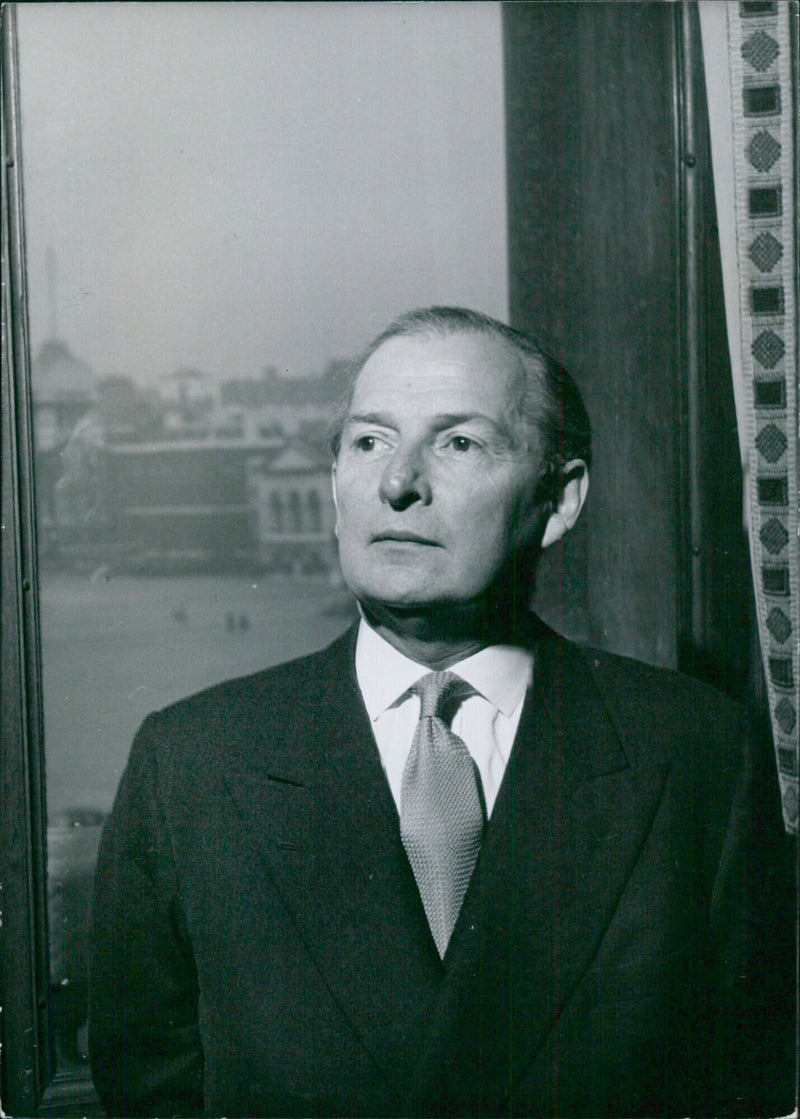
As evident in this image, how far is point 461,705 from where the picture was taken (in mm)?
1446

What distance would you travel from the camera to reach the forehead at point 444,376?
1.37 m

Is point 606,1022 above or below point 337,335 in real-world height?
below

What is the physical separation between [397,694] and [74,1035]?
2.31 ft

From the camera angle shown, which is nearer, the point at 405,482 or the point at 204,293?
the point at 405,482

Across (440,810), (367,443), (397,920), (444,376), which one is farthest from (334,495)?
(397,920)

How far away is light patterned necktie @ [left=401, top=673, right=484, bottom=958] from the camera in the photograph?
1401 millimetres

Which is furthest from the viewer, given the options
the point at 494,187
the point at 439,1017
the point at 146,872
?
the point at 494,187

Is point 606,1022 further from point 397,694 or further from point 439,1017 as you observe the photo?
point 397,694

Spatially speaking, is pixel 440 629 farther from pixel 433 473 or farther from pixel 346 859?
pixel 346 859

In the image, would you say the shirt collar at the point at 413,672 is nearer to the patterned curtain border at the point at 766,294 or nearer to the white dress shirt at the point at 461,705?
the white dress shirt at the point at 461,705

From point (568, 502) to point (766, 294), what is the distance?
1.31 feet

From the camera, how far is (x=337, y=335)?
4.93 ft

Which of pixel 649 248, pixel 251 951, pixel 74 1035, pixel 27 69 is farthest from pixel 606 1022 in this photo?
pixel 27 69

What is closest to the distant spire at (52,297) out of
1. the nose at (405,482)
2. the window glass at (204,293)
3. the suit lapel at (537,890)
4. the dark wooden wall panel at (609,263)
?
the window glass at (204,293)
